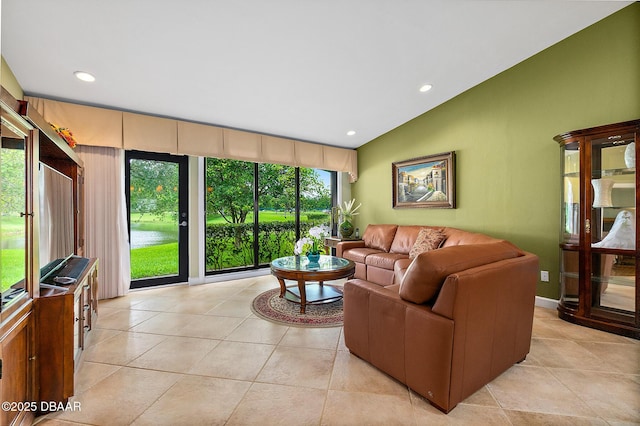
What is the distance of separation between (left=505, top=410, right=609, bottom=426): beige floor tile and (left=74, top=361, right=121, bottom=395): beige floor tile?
245 centimetres

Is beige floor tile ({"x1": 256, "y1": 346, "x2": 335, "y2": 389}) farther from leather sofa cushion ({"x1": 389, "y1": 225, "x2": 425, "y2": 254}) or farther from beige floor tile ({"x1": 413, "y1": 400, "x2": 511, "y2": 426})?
leather sofa cushion ({"x1": 389, "y1": 225, "x2": 425, "y2": 254})

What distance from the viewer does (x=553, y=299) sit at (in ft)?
9.76

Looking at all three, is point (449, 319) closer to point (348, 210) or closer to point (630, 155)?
point (630, 155)

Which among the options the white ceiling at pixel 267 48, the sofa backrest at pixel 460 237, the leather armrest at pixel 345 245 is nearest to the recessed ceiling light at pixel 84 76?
the white ceiling at pixel 267 48

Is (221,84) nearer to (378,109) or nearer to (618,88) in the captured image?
(378,109)

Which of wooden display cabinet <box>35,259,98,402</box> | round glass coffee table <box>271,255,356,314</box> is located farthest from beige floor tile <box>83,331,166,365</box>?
round glass coffee table <box>271,255,356,314</box>

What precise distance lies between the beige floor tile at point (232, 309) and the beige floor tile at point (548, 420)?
225 cm

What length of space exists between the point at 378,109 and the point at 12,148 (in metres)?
3.70

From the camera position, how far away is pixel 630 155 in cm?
234

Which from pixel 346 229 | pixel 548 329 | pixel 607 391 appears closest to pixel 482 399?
pixel 607 391

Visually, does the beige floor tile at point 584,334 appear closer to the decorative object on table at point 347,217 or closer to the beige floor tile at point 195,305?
the decorative object on table at point 347,217

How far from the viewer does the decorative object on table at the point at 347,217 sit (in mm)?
4996

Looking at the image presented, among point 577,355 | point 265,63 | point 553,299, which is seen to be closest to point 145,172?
point 265,63

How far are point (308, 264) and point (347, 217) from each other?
7.52ft
